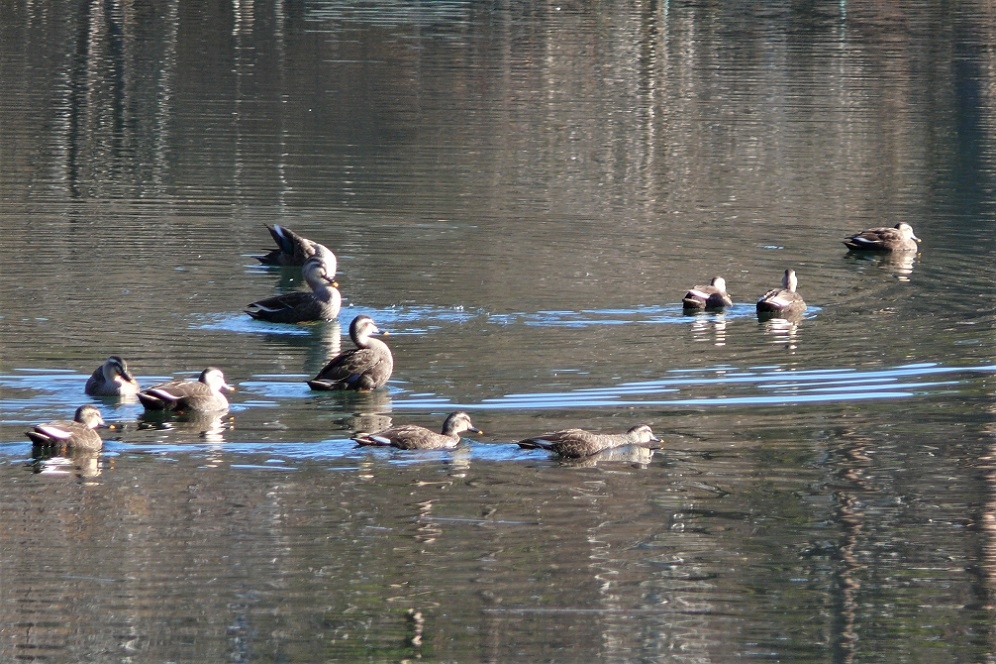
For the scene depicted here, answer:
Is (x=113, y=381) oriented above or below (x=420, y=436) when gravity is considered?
above

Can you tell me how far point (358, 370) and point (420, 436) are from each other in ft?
7.18

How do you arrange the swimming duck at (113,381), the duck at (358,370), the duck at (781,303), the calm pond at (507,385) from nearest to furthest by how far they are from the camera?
the calm pond at (507,385) → the swimming duck at (113,381) → the duck at (358,370) → the duck at (781,303)

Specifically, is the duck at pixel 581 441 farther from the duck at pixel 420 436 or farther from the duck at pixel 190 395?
the duck at pixel 190 395

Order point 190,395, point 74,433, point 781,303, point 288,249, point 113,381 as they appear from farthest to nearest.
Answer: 1. point 288,249
2. point 781,303
3. point 113,381
4. point 190,395
5. point 74,433

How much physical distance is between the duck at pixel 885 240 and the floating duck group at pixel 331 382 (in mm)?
2800

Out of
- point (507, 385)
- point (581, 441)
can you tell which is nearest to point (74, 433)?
point (581, 441)

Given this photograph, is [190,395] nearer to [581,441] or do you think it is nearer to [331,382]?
[331,382]

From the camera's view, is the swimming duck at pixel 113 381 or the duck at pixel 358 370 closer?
the swimming duck at pixel 113 381

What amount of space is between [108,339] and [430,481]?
5.60 metres

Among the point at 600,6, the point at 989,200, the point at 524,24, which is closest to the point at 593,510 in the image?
the point at 989,200

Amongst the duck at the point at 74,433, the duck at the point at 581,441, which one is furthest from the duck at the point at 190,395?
the duck at the point at 581,441

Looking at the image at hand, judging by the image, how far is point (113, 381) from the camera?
46.1 ft

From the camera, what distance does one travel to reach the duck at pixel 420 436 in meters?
12.6

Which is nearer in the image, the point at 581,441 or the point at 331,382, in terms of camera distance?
the point at 581,441
